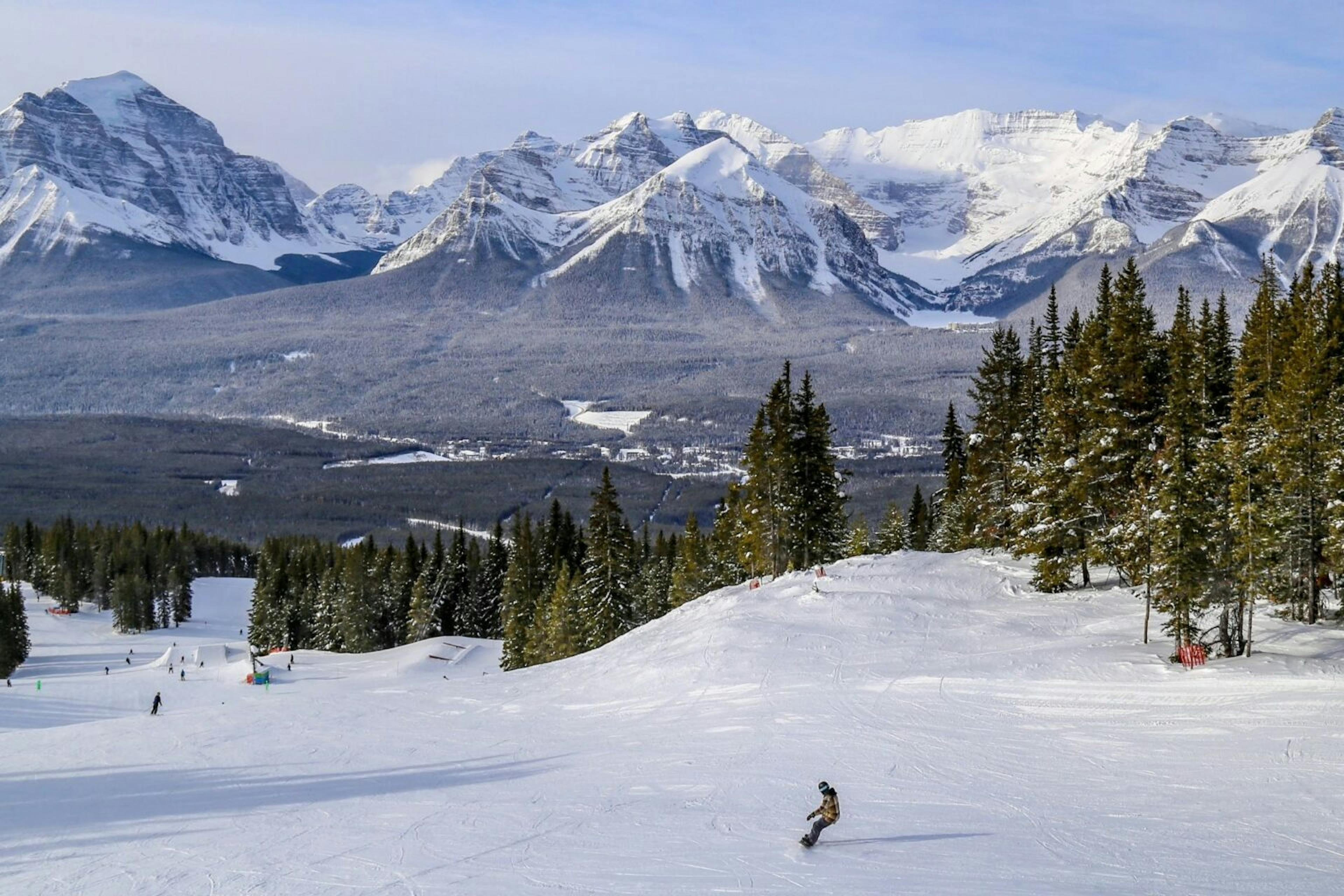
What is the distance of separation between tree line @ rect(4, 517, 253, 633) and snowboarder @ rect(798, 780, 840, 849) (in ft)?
347

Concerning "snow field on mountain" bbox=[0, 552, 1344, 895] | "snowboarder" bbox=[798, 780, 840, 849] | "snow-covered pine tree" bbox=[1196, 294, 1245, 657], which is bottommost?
"snow field on mountain" bbox=[0, 552, 1344, 895]

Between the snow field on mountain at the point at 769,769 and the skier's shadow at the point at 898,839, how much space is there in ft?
0.28

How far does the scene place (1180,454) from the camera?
37562 mm

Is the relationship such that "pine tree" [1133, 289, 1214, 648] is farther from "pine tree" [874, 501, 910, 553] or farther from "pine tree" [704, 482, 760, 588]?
"pine tree" [874, 501, 910, 553]

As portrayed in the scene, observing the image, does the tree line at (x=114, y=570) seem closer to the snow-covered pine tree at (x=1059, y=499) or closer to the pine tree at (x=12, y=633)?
the pine tree at (x=12, y=633)

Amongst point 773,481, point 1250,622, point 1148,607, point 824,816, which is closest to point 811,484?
point 773,481

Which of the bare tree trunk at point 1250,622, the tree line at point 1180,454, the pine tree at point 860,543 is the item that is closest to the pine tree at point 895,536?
the pine tree at point 860,543

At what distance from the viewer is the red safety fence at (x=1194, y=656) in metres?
36.8

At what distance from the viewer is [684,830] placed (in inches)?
960

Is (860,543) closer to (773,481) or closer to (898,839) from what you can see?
(773,481)

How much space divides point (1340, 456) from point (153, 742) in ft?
133

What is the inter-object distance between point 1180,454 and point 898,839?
2007 cm

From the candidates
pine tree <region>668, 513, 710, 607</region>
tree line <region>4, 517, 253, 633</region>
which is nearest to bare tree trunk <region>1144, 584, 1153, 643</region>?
pine tree <region>668, 513, 710, 607</region>

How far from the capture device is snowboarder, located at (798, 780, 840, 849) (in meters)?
21.7
